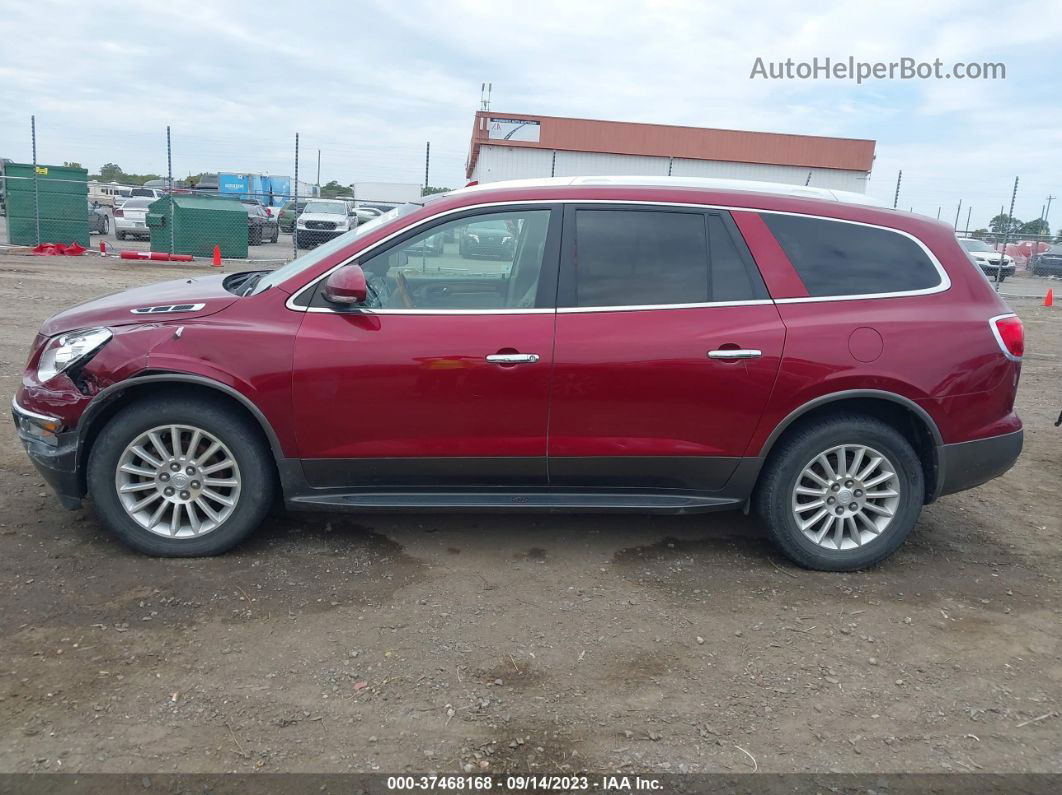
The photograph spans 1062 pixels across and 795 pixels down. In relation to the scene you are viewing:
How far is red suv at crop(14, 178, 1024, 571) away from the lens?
4.07 m

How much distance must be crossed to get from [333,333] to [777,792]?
2677 millimetres

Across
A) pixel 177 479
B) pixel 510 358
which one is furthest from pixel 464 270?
pixel 177 479

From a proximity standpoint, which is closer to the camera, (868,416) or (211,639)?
(211,639)

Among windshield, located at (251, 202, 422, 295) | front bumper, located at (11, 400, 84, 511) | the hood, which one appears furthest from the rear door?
front bumper, located at (11, 400, 84, 511)

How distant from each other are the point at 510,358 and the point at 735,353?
3.52 ft

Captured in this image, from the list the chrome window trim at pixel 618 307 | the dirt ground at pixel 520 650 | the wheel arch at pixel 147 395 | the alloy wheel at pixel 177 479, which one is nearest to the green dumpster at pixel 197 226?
the dirt ground at pixel 520 650

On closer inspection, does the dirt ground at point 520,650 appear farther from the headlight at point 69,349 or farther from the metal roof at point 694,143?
the metal roof at point 694,143

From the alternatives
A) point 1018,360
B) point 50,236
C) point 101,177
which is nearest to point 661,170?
point 50,236

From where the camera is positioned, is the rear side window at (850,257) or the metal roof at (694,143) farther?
the metal roof at (694,143)

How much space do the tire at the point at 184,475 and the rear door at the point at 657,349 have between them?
4.74 feet

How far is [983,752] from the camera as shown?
2.98m

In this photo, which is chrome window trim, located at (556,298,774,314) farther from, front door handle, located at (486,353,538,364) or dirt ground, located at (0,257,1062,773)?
dirt ground, located at (0,257,1062,773)

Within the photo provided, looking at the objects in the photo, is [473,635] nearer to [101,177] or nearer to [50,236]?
[50,236]

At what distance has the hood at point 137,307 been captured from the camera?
4137mm
